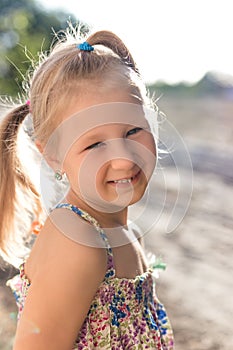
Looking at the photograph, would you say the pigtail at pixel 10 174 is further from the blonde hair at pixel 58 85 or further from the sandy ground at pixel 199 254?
the sandy ground at pixel 199 254

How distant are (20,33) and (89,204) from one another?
4357mm

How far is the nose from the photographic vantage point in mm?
1424

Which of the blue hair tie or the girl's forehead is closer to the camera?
the girl's forehead

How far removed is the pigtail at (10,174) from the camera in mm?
1749

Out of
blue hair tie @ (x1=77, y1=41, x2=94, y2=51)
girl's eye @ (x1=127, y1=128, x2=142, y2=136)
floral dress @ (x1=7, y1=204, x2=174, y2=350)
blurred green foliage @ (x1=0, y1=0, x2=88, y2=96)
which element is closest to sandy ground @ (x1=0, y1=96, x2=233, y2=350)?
floral dress @ (x1=7, y1=204, x2=174, y2=350)

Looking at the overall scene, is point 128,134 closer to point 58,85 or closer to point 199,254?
point 58,85

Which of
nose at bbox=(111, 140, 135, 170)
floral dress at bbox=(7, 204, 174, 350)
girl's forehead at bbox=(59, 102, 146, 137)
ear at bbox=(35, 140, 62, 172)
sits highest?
girl's forehead at bbox=(59, 102, 146, 137)

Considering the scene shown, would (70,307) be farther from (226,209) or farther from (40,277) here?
(226,209)

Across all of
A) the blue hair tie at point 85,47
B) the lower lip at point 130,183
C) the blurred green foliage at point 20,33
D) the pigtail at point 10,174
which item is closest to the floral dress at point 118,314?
the lower lip at point 130,183

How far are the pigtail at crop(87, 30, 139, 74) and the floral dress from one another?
44 cm

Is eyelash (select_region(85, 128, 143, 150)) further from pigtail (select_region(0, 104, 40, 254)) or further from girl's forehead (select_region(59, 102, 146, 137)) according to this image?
pigtail (select_region(0, 104, 40, 254))

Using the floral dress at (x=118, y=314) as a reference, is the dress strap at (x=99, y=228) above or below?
above

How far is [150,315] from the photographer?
5.37ft

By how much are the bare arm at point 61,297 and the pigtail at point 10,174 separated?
46 cm
